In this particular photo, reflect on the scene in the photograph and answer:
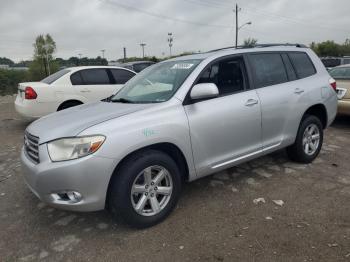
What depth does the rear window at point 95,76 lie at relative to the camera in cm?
791

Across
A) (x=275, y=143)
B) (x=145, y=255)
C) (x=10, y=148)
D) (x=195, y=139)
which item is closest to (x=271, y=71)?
(x=275, y=143)

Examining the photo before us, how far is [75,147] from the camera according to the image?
2773mm

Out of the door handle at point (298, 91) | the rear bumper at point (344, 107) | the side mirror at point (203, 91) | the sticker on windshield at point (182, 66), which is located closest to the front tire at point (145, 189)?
the side mirror at point (203, 91)

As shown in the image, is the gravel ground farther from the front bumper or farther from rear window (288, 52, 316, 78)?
rear window (288, 52, 316, 78)

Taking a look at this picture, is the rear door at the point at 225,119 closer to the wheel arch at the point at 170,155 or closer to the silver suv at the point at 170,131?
the silver suv at the point at 170,131

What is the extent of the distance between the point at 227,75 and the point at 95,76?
16.6 ft

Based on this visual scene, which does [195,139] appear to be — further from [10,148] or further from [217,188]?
[10,148]

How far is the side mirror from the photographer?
3285 mm

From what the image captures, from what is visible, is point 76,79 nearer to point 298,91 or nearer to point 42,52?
point 298,91

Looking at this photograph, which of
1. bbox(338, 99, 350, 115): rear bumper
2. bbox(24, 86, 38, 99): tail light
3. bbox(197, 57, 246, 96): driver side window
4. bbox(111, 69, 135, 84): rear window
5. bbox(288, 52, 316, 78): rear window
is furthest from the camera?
bbox(111, 69, 135, 84): rear window

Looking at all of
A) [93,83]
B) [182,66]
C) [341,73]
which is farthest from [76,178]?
[341,73]

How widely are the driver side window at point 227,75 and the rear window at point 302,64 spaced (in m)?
1.11

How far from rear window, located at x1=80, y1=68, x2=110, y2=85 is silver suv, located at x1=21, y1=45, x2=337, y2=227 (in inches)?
153

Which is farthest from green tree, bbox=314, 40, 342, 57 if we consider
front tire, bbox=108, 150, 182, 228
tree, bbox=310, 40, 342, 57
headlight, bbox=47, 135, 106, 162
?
headlight, bbox=47, 135, 106, 162
